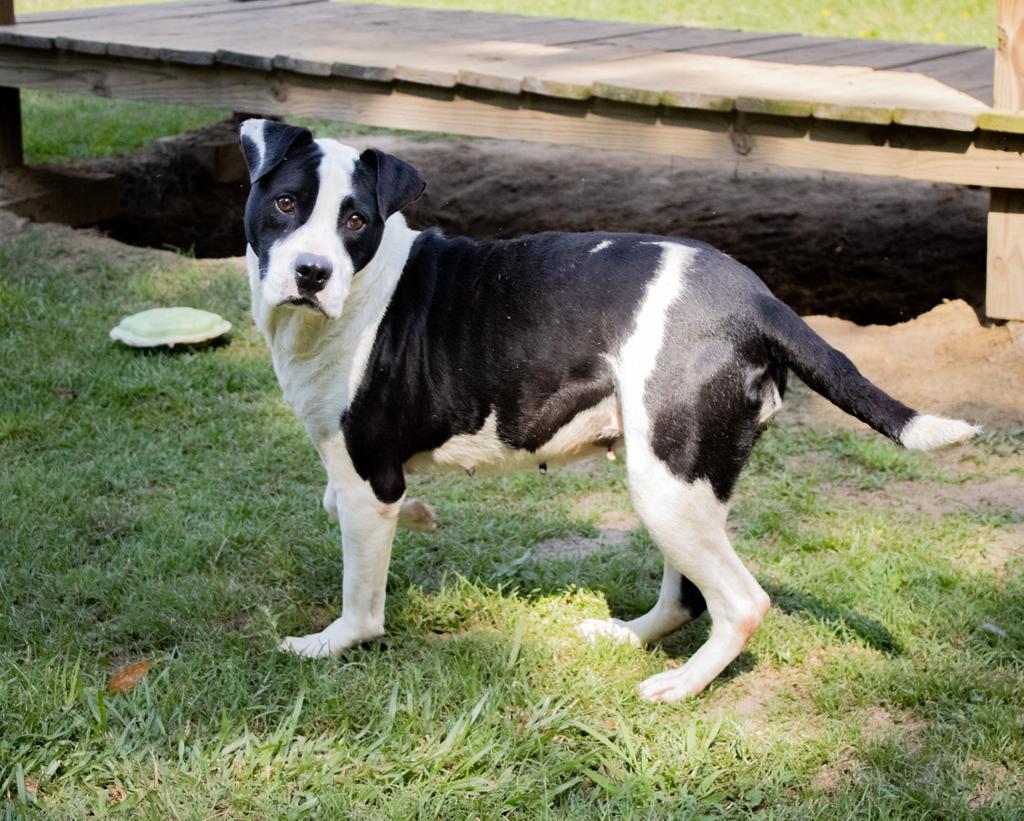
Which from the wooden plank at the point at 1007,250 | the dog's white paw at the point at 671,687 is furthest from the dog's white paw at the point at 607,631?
the wooden plank at the point at 1007,250

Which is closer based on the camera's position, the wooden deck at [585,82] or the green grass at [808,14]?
the wooden deck at [585,82]

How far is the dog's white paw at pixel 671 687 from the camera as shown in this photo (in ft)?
11.1

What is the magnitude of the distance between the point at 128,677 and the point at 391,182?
1554 mm

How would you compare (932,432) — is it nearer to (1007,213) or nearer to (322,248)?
(322,248)

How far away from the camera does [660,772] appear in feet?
10.2

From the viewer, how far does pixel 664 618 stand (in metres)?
3.66

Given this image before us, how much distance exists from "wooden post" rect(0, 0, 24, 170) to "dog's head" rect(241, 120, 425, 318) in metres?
5.32

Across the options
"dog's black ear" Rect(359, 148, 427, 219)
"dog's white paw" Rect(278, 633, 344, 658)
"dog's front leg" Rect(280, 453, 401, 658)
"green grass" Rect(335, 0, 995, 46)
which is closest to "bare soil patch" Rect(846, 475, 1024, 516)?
"dog's front leg" Rect(280, 453, 401, 658)

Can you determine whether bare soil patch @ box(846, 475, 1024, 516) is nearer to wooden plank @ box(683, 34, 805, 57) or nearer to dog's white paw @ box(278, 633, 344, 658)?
dog's white paw @ box(278, 633, 344, 658)

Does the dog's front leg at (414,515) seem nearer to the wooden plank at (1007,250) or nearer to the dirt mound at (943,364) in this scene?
the dirt mound at (943,364)

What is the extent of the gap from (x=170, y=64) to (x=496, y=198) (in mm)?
2310

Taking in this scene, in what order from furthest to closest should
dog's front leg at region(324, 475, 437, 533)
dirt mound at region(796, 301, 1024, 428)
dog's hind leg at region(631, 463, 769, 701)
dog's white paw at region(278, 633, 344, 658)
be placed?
dirt mound at region(796, 301, 1024, 428) → dog's front leg at region(324, 475, 437, 533) → dog's white paw at region(278, 633, 344, 658) → dog's hind leg at region(631, 463, 769, 701)

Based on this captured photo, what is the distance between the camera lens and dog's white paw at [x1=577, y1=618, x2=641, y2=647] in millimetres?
3693

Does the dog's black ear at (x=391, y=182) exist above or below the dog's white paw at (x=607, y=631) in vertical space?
above
